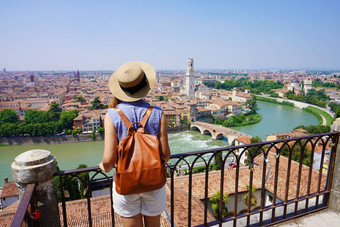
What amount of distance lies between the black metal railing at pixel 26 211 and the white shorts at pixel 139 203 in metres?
0.36

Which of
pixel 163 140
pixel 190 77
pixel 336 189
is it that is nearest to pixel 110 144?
pixel 163 140

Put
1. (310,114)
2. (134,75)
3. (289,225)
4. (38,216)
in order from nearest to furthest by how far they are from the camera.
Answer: (134,75) < (38,216) < (289,225) < (310,114)

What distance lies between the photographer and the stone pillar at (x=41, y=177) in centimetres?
115

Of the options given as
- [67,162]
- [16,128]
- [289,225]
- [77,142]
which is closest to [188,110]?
[77,142]

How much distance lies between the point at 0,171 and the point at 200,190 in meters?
13.8

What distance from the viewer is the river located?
16833 millimetres

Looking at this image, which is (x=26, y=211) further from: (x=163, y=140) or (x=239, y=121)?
(x=239, y=121)

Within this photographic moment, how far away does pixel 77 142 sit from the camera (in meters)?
22.4

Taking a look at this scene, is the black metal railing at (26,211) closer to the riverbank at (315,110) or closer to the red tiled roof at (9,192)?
the red tiled roof at (9,192)

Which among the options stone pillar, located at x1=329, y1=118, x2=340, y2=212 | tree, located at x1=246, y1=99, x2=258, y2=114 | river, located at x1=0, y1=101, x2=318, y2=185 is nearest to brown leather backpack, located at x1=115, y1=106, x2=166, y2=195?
stone pillar, located at x1=329, y1=118, x2=340, y2=212

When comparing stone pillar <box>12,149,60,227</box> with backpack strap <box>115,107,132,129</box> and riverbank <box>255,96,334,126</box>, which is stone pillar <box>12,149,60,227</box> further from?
riverbank <box>255,96,334,126</box>

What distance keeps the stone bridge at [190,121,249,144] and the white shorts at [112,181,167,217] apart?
19.9 meters

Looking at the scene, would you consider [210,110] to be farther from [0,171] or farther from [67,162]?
[0,171]

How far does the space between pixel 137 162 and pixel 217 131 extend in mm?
22868
